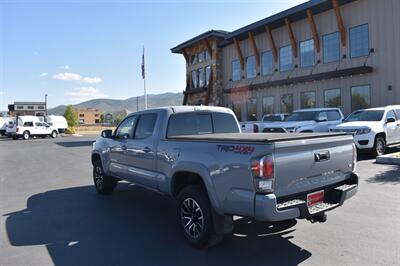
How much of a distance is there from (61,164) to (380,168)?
12.1 metres

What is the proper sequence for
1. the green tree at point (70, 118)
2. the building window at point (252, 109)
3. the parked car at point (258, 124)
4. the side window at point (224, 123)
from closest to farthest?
1. the side window at point (224, 123)
2. the parked car at point (258, 124)
3. the building window at point (252, 109)
4. the green tree at point (70, 118)

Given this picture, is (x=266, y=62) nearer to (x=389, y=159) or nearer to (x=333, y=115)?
(x=333, y=115)

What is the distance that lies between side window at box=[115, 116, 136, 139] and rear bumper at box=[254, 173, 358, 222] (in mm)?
3604

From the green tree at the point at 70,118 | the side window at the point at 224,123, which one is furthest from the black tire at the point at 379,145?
the green tree at the point at 70,118

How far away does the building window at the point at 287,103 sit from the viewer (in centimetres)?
2511

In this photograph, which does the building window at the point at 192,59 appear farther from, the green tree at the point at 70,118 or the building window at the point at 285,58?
the green tree at the point at 70,118

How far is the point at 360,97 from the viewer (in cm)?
2052

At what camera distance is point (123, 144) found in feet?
22.8

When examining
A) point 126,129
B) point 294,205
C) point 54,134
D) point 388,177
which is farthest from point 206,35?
point 294,205

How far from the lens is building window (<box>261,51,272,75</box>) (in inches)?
1060

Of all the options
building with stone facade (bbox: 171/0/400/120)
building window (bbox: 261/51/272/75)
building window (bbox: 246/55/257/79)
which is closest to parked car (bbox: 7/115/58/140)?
building with stone facade (bbox: 171/0/400/120)

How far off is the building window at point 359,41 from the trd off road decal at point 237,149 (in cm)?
1868

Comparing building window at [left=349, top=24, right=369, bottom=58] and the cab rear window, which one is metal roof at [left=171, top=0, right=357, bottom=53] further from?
the cab rear window

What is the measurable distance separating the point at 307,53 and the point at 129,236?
70.2ft
